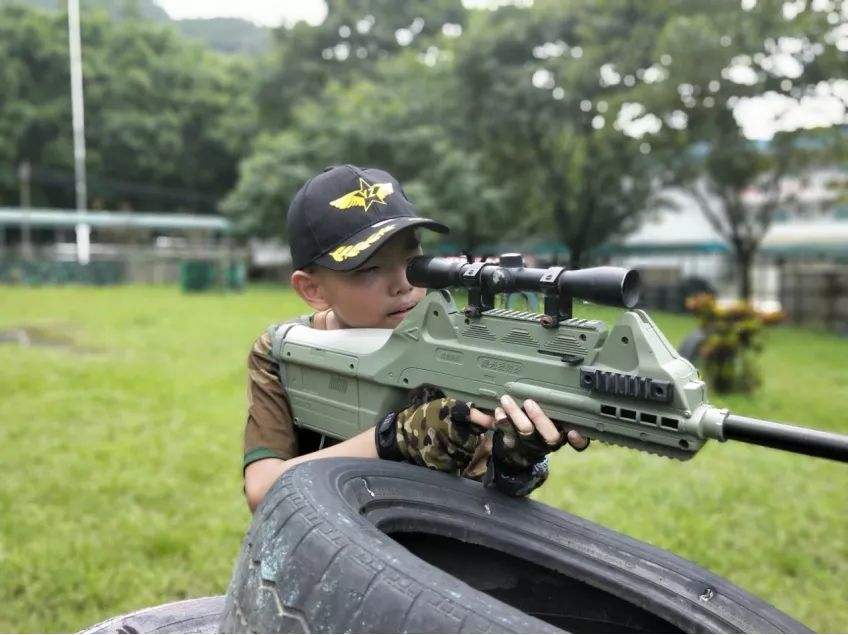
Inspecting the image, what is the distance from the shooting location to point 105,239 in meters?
40.8

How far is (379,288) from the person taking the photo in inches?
85.0

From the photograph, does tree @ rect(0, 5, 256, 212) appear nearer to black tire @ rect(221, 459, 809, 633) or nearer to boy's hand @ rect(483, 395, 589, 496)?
black tire @ rect(221, 459, 809, 633)

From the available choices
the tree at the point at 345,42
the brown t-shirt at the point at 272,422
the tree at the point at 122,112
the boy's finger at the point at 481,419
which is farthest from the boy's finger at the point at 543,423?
the tree at the point at 122,112

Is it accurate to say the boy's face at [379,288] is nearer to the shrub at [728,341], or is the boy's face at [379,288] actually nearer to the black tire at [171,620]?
the black tire at [171,620]

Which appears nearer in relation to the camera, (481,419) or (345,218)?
(481,419)

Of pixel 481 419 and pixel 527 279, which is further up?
pixel 527 279

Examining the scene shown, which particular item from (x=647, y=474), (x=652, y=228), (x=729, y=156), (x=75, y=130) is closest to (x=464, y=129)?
(x=729, y=156)

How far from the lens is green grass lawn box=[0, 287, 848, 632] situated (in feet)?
11.9

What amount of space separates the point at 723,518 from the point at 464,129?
21181 millimetres

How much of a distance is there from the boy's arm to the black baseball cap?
47cm

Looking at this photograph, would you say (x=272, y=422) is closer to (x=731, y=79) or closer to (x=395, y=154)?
(x=731, y=79)

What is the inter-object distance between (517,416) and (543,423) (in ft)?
0.19

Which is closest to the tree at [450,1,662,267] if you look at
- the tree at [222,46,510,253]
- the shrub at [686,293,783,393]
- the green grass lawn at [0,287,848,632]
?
the tree at [222,46,510,253]

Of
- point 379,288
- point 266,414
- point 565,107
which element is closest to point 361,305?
point 379,288
